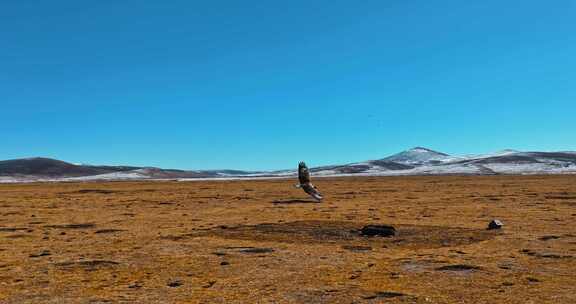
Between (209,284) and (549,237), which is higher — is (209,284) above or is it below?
below

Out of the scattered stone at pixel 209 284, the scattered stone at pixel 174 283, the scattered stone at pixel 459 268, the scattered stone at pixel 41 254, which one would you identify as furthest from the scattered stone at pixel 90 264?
the scattered stone at pixel 459 268

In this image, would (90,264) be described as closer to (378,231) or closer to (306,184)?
(378,231)

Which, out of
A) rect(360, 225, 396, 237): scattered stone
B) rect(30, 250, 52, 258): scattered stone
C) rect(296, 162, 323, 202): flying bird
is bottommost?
rect(30, 250, 52, 258): scattered stone

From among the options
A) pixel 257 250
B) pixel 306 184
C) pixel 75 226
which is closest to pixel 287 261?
pixel 257 250

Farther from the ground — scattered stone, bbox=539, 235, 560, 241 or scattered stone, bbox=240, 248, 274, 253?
scattered stone, bbox=539, 235, 560, 241

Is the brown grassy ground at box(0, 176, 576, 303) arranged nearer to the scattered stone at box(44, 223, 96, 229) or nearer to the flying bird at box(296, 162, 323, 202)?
the scattered stone at box(44, 223, 96, 229)

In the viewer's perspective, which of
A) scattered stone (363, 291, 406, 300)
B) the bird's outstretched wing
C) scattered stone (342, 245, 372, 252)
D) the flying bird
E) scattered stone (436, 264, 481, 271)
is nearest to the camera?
scattered stone (363, 291, 406, 300)

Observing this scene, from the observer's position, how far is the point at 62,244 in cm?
2416

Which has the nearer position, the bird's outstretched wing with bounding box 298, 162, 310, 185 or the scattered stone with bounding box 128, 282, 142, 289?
the scattered stone with bounding box 128, 282, 142, 289

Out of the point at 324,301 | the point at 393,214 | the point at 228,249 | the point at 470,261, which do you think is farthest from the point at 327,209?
the point at 324,301

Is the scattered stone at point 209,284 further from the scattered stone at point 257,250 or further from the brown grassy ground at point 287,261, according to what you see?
the scattered stone at point 257,250

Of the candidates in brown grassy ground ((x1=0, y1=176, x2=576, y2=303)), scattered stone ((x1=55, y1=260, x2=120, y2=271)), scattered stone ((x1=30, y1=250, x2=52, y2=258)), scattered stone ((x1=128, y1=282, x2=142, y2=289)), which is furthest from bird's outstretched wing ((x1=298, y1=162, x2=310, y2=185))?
scattered stone ((x1=128, y1=282, x2=142, y2=289))

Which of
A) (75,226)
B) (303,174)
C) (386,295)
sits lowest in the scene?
(386,295)

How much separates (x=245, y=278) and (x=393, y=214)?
23.2m
